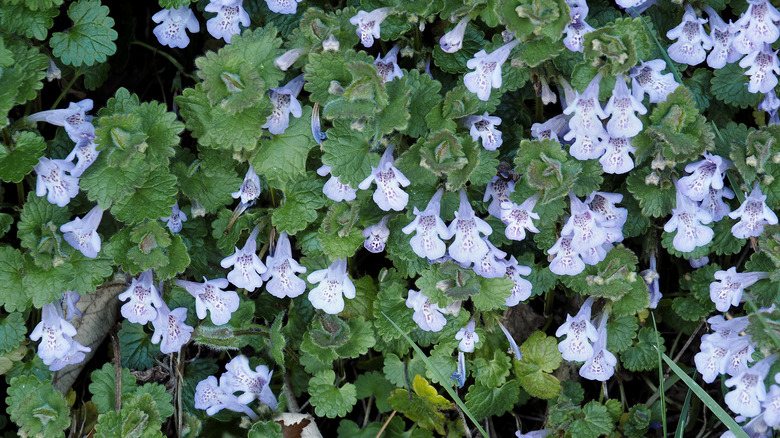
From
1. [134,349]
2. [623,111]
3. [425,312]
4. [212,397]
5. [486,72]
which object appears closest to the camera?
[623,111]

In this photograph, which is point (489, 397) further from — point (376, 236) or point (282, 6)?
point (282, 6)

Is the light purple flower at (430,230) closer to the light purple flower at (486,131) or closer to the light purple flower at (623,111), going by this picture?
the light purple flower at (486,131)

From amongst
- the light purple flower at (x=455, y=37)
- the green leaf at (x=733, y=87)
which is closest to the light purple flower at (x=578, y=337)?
the green leaf at (x=733, y=87)

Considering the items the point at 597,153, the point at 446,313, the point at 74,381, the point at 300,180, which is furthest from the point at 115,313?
the point at 597,153

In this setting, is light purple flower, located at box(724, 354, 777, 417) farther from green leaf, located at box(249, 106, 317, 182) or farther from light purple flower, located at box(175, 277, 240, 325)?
light purple flower, located at box(175, 277, 240, 325)

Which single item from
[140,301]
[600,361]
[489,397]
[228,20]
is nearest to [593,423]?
[600,361]
